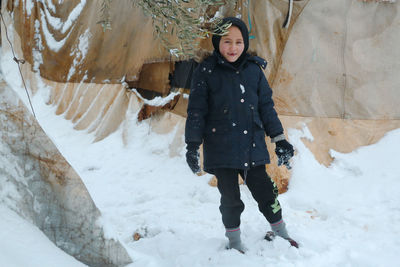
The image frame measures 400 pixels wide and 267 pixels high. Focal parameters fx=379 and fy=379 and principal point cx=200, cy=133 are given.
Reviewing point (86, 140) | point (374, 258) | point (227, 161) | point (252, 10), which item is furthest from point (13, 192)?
point (86, 140)

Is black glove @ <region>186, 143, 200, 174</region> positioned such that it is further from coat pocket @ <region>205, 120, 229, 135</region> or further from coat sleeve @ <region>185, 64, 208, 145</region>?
coat pocket @ <region>205, 120, 229, 135</region>

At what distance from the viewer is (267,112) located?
2650mm

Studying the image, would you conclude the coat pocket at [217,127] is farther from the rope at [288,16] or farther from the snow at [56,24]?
the snow at [56,24]

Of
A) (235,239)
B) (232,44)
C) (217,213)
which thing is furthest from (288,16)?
(235,239)

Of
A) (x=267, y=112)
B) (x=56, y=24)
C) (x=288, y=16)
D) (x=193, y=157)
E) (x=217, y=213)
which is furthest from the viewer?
(x=56, y=24)

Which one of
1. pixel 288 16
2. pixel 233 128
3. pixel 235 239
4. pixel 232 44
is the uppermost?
pixel 288 16

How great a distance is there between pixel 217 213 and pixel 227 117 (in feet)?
4.11

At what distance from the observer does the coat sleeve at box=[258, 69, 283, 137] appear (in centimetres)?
261

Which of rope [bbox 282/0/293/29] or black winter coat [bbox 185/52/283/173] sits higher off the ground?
rope [bbox 282/0/293/29]

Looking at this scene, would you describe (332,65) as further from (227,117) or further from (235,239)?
(235,239)

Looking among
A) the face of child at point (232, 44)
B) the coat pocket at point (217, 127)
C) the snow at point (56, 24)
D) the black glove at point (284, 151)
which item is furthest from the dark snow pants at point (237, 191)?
the snow at point (56, 24)

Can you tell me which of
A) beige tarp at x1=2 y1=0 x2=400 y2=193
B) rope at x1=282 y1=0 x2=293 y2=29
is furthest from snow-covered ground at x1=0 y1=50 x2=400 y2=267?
A: rope at x1=282 y1=0 x2=293 y2=29

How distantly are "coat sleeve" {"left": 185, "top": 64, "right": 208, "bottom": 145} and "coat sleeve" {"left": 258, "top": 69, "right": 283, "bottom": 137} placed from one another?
1.31 feet

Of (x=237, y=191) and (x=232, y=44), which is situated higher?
(x=232, y=44)
